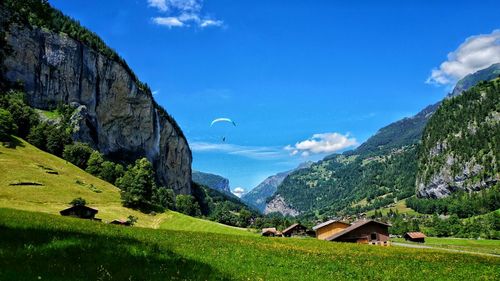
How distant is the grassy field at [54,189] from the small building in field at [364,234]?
44764 mm

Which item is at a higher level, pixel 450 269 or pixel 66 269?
pixel 66 269

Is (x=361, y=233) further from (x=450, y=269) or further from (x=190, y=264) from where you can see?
(x=190, y=264)

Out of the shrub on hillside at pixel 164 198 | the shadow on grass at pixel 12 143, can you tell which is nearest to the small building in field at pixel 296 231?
the shrub on hillside at pixel 164 198

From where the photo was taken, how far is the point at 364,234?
103m

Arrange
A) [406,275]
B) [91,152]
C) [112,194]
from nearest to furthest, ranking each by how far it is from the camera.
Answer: [406,275]
[112,194]
[91,152]

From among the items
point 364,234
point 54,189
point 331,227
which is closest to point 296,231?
point 331,227

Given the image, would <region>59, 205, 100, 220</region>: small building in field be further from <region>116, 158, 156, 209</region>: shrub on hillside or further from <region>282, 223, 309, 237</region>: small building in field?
<region>282, 223, 309, 237</region>: small building in field

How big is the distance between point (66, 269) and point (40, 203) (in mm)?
98826

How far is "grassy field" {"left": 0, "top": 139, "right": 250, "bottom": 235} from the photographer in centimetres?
10319

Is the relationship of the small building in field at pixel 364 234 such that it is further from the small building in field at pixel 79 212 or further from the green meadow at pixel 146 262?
the green meadow at pixel 146 262

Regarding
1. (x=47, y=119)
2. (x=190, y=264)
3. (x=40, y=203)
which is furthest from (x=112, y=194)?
(x=190, y=264)

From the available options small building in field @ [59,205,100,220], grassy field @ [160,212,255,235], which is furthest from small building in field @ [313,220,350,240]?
small building in field @ [59,205,100,220]

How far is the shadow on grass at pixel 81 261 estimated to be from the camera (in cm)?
1255

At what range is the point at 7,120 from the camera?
5960 inches
